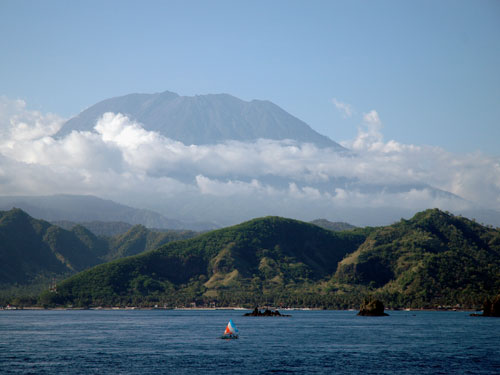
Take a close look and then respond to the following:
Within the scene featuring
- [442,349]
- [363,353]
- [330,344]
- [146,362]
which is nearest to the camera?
[146,362]

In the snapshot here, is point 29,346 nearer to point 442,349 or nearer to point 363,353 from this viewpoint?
point 363,353

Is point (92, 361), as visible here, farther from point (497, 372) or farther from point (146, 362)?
point (497, 372)

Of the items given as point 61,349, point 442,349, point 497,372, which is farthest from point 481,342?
point 61,349

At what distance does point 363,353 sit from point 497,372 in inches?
1588

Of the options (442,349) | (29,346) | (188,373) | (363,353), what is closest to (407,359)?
(363,353)

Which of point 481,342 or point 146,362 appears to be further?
point 481,342

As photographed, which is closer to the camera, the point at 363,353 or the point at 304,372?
the point at 304,372

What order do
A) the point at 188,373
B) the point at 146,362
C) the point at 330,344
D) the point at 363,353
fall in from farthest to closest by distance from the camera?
the point at 330,344 < the point at 363,353 < the point at 146,362 < the point at 188,373

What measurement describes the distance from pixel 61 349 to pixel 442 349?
99.1 metres

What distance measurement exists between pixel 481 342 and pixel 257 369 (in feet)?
284

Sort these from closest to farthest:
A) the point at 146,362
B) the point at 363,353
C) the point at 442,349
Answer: the point at 146,362 → the point at 363,353 → the point at 442,349

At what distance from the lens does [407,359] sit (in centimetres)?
15688

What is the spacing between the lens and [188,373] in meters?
133

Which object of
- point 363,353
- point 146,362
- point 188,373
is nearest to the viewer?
point 188,373
